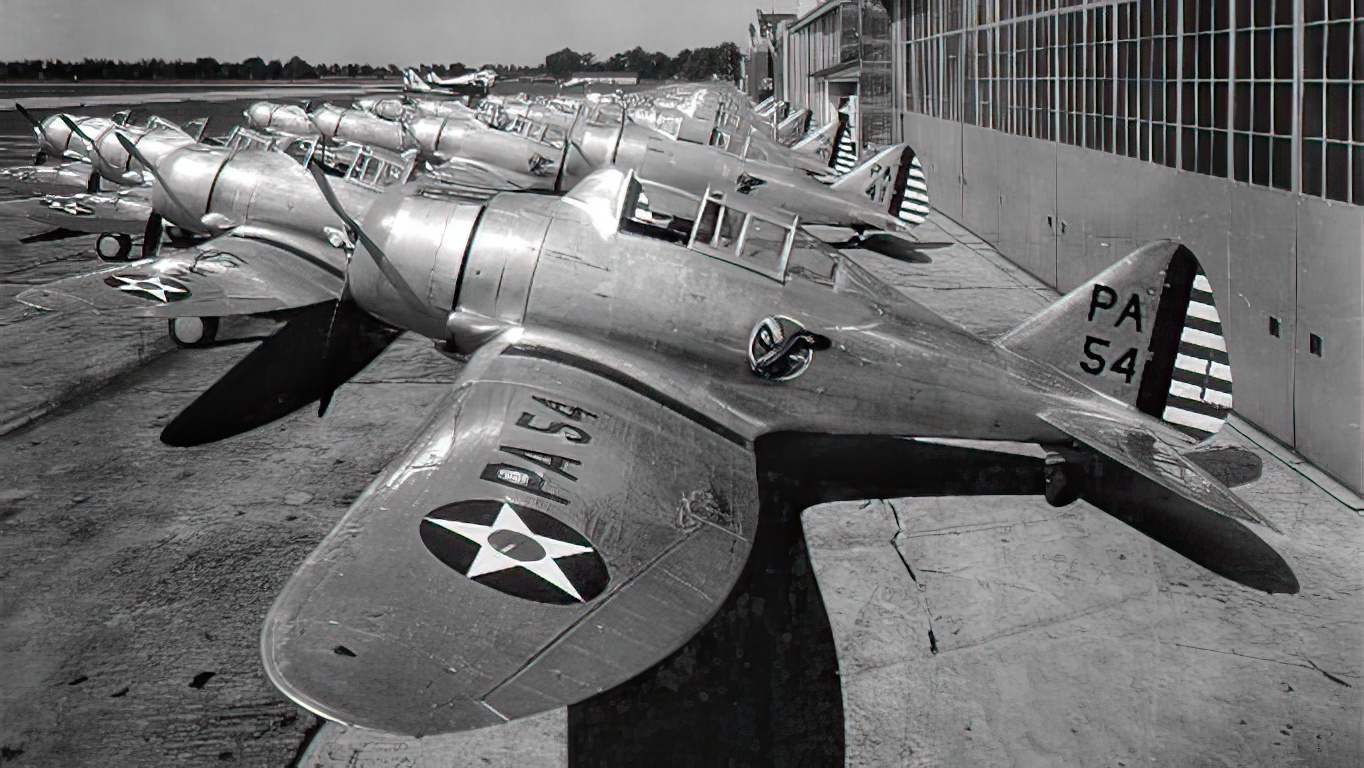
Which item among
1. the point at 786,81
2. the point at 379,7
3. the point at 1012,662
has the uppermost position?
→ the point at 786,81

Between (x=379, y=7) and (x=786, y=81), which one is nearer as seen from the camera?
(x=379, y=7)

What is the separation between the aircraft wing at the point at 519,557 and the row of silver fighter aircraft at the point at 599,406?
0.5 inches

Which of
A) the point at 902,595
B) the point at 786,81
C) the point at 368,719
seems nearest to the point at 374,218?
the point at 902,595

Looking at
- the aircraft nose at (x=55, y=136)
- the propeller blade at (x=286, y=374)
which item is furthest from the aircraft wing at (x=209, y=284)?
the aircraft nose at (x=55, y=136)

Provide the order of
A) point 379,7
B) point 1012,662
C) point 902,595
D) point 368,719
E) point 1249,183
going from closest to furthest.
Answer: point 368,719 < point 1012,662 < point 902,595 < point 1249,183 < point 379,7

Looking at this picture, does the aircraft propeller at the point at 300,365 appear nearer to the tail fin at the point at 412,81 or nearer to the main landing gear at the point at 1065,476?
the main landing gear at the point at 1065,476

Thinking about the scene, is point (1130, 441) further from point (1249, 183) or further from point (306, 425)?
point (306, 425)

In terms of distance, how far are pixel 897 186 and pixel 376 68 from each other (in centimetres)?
1624

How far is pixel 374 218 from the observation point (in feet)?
23.3

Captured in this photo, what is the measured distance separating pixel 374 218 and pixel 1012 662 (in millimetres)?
4745

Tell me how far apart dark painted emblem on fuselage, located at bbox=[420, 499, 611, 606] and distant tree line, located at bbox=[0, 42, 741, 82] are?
35.6 feet

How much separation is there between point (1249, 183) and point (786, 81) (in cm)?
6080

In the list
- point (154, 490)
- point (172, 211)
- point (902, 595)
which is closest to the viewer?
→ point (902, 595)

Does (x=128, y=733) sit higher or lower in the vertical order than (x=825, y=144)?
lower
